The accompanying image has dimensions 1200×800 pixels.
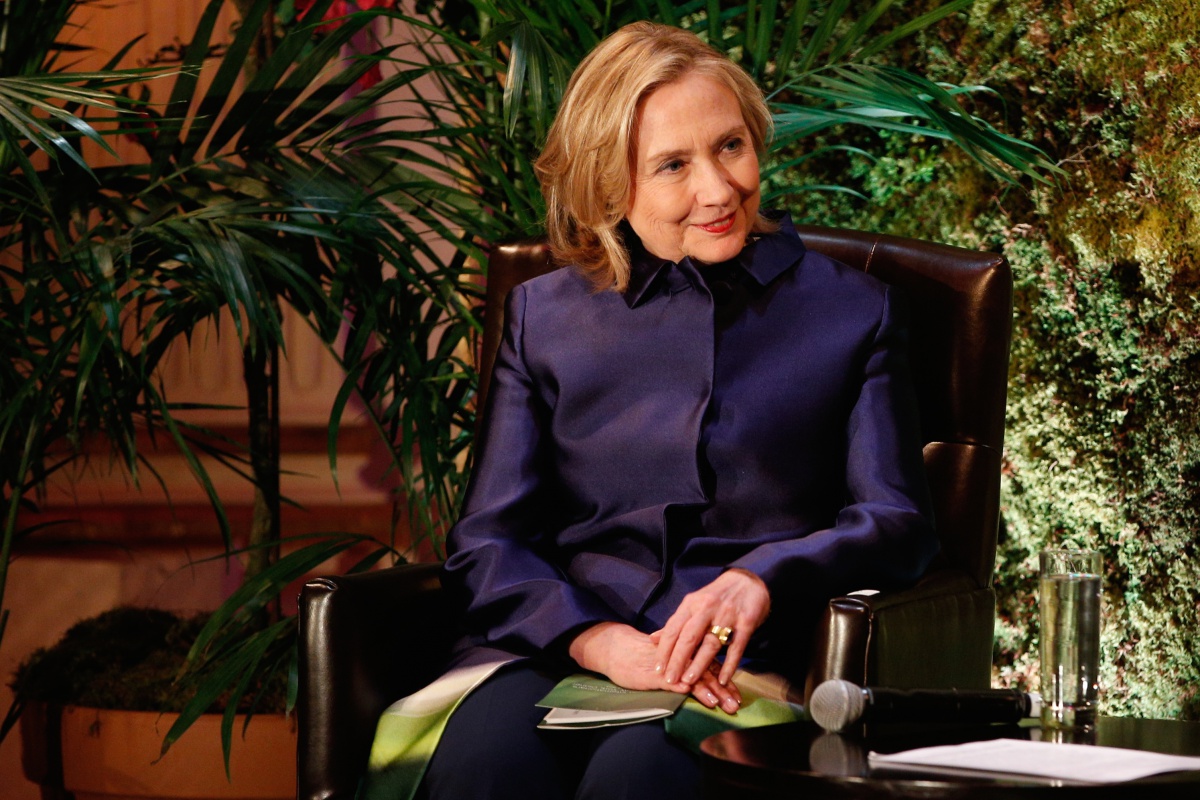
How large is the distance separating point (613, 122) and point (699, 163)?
0.12 metres

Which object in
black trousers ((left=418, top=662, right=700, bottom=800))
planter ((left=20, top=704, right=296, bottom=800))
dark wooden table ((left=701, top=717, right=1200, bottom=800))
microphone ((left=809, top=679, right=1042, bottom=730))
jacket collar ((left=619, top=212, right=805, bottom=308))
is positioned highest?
jacket collar ((left=619, top=212, right=805, bottom=308))

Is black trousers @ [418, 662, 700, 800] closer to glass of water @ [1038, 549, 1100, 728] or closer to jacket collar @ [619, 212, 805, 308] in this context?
glass of water @ [1038, 549, 1100, 728]

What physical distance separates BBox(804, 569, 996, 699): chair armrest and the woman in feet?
0.24

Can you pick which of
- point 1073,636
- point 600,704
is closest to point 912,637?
point 1073,636

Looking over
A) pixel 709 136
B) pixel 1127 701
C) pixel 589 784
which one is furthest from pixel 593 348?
pixel 1127 701

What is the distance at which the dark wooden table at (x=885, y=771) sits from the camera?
0.96m

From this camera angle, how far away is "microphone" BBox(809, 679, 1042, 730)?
1.17 metres

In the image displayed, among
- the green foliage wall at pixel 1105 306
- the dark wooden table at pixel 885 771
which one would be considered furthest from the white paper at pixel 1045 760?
the green foliage wall at pixel 1105 306

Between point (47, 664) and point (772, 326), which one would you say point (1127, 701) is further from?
point (47, 664)

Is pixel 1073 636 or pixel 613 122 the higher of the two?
pixel 613 122

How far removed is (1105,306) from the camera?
2.31 meters

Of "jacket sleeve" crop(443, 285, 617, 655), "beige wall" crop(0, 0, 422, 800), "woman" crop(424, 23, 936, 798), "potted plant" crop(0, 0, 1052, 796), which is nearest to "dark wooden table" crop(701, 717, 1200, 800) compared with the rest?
"woman" crop(424, 23, 936, 798)

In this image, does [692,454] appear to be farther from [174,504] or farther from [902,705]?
[174,504]

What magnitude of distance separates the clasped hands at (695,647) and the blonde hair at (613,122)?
1.61ft
